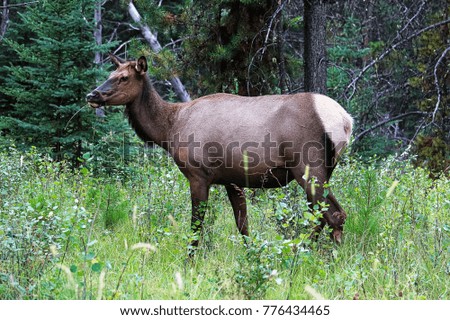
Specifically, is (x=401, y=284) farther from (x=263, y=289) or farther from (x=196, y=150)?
(x=196, y=150)

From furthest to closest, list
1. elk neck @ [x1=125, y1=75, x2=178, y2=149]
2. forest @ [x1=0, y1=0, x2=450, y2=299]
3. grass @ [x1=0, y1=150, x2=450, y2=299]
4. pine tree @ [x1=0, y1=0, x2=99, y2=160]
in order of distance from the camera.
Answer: pine tree @ [x1=0, y1=0, x2=99, y2=160], elk neck @ [x1=125, y1=75, x2=178, y2=149], forest @ [x1=0, y1=0, x2=450, y2=299], grass @ [x1=0, y1=150, x2=450, y2=299]

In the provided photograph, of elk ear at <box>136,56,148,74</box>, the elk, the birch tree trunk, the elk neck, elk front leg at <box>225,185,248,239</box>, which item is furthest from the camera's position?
the birch tree trunk

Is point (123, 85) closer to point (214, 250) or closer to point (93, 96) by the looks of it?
point (93, 96)

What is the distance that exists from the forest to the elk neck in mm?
535

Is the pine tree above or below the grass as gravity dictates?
above

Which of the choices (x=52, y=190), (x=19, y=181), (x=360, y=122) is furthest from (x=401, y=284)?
(x=360, y=122)

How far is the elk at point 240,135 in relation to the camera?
6.21 metres

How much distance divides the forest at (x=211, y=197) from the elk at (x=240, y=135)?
1.10ft

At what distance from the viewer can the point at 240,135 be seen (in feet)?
21.6

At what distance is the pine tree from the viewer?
34.4ft

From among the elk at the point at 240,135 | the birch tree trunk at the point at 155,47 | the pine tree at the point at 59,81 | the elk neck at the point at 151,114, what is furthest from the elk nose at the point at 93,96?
the birch tree trunk at the point at 155,47

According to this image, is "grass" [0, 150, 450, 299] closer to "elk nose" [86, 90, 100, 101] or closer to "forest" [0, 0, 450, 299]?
"forest" [0, 0, 450, 299]

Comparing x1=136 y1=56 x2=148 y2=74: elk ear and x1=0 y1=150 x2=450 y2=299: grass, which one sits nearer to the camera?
x1=0 y1=150 x2=450 y2=299: grass

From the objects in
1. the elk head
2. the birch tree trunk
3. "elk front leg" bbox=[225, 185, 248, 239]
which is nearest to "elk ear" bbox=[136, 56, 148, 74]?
the elk head
